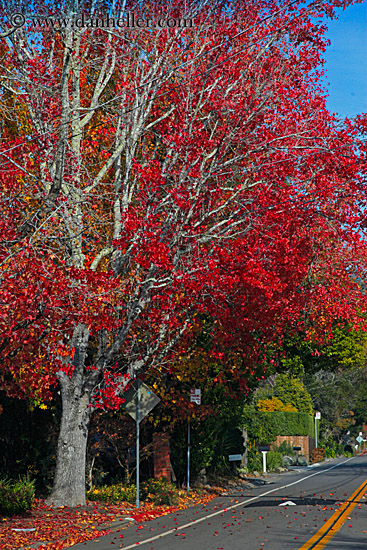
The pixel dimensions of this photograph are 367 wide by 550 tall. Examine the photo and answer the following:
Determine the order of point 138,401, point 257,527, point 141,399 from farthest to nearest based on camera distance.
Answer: point 141,399 < point 138,401 < point 257,527

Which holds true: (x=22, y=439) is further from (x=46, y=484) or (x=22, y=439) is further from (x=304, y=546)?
(x=304, y=546)

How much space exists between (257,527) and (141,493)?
6.99 metres

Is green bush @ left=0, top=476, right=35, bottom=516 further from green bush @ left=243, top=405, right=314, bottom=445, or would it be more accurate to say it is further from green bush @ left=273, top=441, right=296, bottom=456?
green bush @ left=273, top=441, right=296, bottom=456

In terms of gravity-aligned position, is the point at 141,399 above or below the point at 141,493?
above

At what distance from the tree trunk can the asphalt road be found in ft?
7.42

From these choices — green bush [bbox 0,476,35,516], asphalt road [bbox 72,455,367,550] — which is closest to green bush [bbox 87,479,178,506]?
asphalt road [bbox 72,455,367,550]

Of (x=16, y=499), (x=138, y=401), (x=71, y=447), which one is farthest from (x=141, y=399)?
(x=16, y=499)

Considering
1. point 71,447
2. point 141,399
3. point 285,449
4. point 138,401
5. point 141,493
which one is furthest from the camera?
point 285,449

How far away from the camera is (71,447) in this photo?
17203mm

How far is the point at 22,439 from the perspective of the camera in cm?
2048

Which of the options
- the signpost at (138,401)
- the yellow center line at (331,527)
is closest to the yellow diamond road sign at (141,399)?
the signpost at (138,401)

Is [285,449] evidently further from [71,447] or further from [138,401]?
[71,447]

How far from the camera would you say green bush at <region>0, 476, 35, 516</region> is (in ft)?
50.0

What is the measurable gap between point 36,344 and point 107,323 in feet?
5.08
